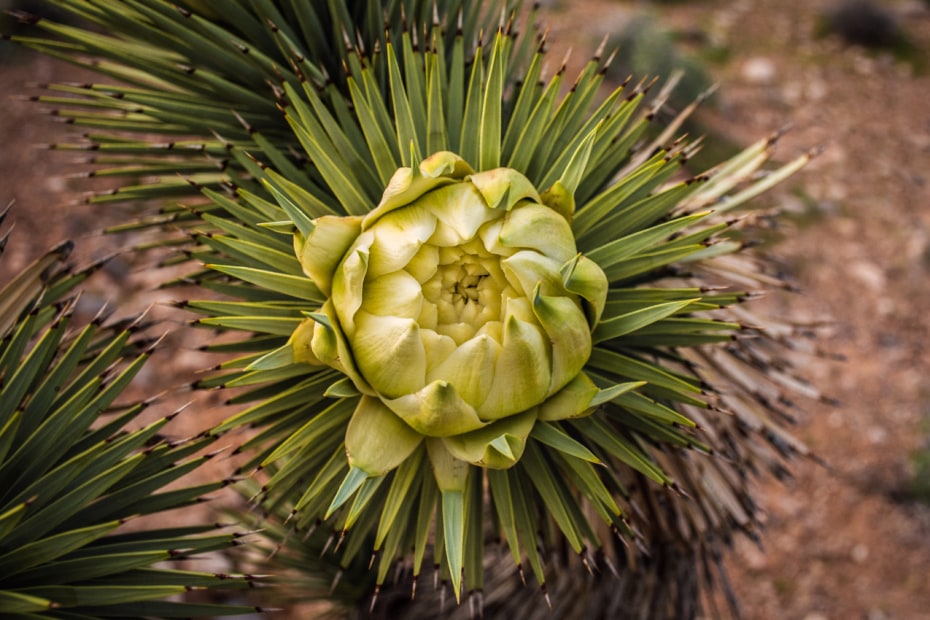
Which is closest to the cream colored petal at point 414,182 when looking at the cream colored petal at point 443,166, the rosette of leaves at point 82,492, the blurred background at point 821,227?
the cream colored petal at point 443,166

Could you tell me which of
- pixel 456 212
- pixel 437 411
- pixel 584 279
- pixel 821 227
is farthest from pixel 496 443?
pixel 821 227

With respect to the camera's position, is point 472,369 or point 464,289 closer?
point 472,369

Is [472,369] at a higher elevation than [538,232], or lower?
lower

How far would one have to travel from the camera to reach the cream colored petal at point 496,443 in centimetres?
139

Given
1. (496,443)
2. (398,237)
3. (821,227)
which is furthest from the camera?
(821,227)

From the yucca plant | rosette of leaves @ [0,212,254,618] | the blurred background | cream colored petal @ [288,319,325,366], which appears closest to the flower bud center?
the yucca plant

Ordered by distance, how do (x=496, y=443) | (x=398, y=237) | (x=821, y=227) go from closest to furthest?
(x=496, y=443) < (x=398, y=237) < (x=821, y=227)

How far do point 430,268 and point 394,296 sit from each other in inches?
4.1

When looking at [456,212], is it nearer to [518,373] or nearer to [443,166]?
[443,166]

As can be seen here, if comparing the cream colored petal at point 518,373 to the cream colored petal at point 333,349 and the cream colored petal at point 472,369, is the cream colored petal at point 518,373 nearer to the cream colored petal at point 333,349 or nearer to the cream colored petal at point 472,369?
the cream colored petal at point 472,369

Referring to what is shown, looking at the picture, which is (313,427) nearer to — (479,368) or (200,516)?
(479,368)

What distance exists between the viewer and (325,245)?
58.3 inches

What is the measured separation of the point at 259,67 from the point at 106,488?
3.52ft

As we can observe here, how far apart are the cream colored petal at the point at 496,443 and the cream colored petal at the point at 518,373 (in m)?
0.03
